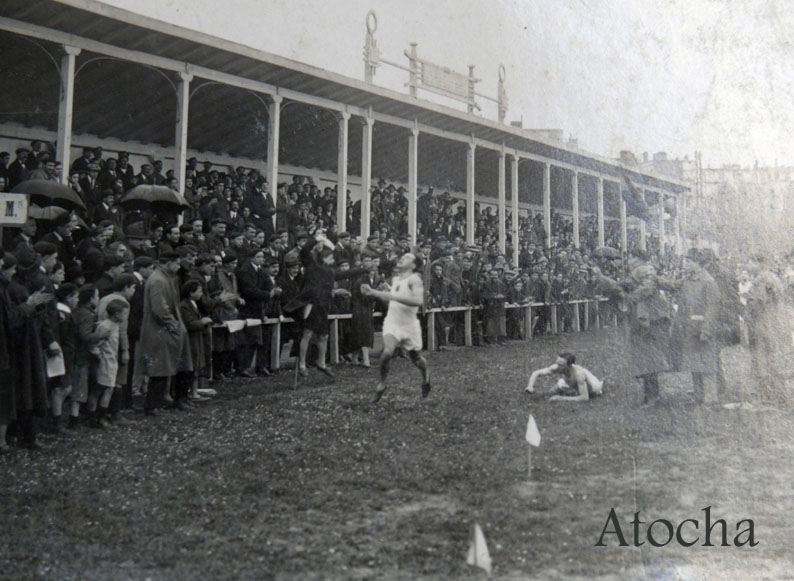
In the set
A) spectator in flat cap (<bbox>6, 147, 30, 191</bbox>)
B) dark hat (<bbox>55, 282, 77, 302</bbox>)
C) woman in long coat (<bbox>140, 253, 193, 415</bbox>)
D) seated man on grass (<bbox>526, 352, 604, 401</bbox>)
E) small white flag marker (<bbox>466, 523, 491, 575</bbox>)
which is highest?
spectator in flat cap (<bbox>6, 147, 30, 191</bbox>)

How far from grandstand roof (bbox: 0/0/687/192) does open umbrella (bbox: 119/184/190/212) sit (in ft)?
6.57

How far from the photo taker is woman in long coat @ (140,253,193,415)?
296 inches

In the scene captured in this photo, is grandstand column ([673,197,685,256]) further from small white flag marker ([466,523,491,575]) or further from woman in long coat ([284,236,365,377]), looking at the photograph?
small white flag marker ([466,523,491,575])

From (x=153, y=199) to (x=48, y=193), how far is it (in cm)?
142

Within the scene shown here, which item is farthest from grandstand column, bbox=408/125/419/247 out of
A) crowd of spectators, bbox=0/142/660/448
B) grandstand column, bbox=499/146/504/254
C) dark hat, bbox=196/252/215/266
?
dark hat, bbox=196/252/215/266

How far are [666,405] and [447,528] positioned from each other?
462cm

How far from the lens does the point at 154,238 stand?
32.2ft

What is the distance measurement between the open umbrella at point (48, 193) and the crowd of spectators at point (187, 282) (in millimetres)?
345

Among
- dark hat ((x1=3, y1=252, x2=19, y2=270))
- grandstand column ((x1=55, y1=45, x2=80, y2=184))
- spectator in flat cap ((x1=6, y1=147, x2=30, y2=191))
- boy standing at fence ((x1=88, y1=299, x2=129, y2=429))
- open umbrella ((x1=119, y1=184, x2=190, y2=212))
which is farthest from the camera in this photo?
spectator in flat cap ((x1=6, y1=147, x2=30, y2=191))

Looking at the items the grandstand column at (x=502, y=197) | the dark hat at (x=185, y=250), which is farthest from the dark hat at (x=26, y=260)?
the grandstand column at (x=502, y=197)

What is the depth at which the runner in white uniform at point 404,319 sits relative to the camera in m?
Answer: 8.16

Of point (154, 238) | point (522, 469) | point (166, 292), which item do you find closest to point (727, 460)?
point (522, 469)

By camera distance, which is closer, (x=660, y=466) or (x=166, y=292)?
(x=660, y=466)

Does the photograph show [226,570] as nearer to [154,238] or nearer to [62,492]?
[62,492]
